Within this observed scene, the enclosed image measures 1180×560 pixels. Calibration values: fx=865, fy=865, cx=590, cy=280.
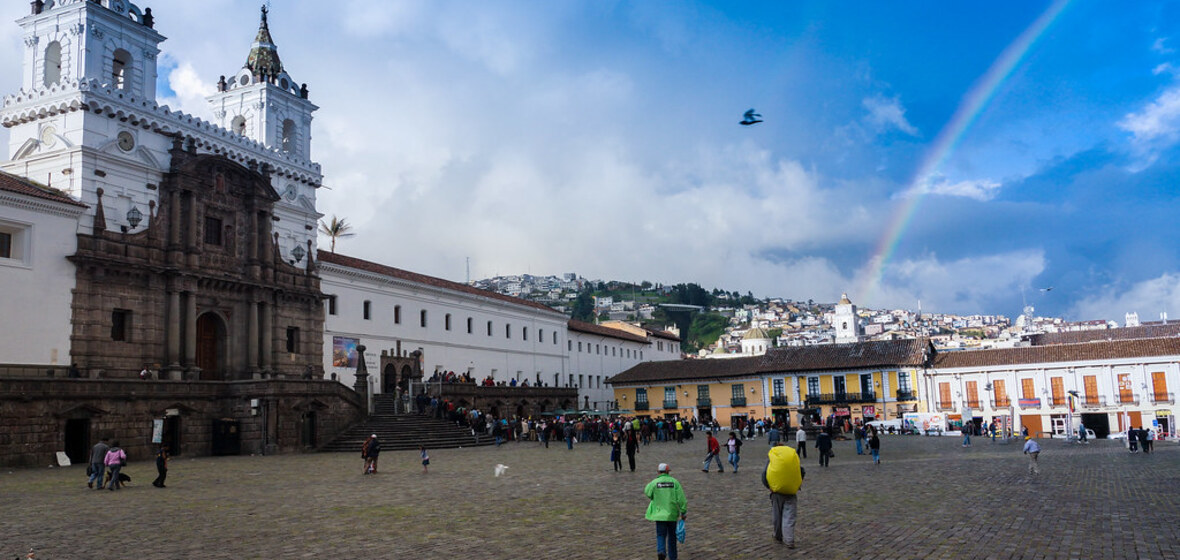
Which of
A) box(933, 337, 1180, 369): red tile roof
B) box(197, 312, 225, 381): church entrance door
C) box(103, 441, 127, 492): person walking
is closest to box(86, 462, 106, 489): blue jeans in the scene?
box(103, 441, 127, 492): person walking

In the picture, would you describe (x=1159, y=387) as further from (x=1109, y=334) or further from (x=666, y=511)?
(x=666, y=511)

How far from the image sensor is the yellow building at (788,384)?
60.9m

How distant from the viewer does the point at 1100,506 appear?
15.0 meters

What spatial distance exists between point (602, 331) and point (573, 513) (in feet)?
203

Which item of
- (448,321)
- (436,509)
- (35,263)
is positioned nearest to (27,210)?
(35,263)

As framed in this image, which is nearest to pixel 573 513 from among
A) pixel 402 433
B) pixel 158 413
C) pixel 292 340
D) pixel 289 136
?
pixel 158 413

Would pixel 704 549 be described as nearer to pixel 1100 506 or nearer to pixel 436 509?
pixel 436 509

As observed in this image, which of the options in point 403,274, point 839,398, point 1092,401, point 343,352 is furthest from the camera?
point 839,398

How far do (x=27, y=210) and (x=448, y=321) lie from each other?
2786 cm

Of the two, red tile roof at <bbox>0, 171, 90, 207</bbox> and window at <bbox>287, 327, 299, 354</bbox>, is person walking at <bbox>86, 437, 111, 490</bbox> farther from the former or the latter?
window at <bbox>287, 327, 299, 354</bbox>

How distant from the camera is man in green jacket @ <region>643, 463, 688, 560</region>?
9.98m

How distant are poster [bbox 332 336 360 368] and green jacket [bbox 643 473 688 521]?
123 ft

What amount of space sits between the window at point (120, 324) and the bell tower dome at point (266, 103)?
12.2m

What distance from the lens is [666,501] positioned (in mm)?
10023
